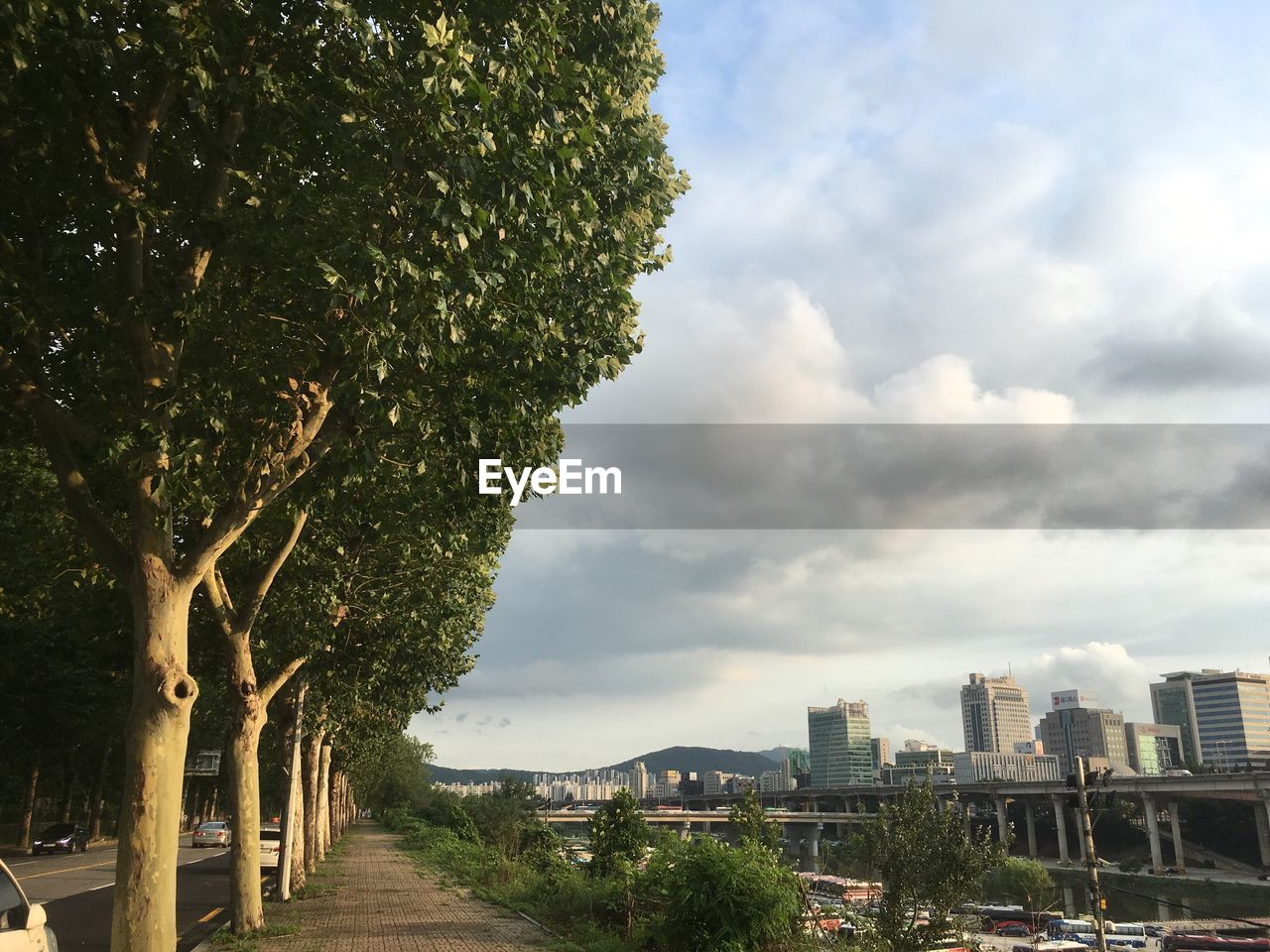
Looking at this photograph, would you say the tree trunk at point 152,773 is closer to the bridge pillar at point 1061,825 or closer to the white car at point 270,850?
the white car at point 270,850

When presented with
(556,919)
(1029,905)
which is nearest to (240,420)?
(556,919)

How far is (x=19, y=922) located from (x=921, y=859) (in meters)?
18.7

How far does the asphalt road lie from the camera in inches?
622

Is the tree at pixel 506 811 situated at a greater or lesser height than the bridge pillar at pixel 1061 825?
greater

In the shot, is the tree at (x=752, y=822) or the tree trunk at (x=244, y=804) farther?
the tree at (x=752, y=822)

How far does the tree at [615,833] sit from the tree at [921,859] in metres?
5.68

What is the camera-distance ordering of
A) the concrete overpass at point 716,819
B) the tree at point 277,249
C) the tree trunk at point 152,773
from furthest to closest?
the concrete overpass at point 716,819 < the tree at point 277,249 < the tree trunk at point 152,773

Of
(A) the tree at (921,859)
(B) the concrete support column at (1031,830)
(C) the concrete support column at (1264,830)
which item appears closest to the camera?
(A) the tree at (921,859)

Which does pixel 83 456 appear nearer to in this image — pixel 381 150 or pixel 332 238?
pixel 332 238

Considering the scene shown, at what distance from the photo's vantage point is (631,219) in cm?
1155

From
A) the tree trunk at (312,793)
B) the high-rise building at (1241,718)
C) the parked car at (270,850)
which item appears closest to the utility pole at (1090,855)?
the tree trunk at (312,793)

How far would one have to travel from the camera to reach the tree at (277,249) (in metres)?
8.41

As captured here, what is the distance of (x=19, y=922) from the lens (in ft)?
25.9

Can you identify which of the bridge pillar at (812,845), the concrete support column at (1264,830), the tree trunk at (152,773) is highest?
the tree trunk at (152,773)
